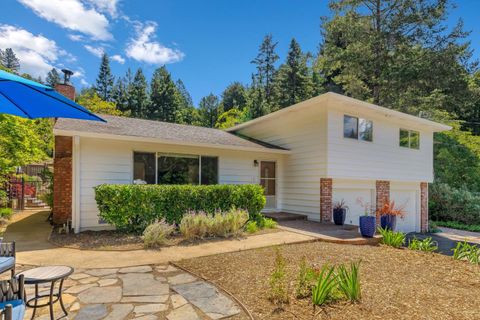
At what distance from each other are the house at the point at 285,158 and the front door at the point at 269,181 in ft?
0.14

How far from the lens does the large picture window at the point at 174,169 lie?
A: 9.16 m

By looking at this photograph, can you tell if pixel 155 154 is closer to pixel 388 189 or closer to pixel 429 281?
pixel 429 281

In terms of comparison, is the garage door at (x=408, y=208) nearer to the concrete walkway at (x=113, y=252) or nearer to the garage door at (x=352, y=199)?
the garage door at (x=352, y=199)

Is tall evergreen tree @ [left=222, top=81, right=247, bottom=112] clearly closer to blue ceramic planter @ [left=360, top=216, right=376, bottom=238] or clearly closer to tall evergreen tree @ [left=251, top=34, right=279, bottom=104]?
tall evergreen tree @ [left=251, top=34, right=279, bottom=104]

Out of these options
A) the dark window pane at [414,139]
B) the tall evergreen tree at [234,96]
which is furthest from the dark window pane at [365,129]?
the tall evergreen tree at [234,96]

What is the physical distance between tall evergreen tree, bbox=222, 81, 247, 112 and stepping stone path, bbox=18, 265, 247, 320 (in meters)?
33.6

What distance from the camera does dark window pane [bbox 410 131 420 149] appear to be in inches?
534

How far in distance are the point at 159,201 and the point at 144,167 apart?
81.3 inches

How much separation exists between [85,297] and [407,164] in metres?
13.5

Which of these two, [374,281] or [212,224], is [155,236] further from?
[374,281]

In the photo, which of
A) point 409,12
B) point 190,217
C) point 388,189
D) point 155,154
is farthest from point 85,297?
point 409,12

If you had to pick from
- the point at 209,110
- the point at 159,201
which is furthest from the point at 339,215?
the point at 209,110

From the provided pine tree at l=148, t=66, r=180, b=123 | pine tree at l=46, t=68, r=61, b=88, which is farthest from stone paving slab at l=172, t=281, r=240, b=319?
pine tree at l=46, t=68, r=61, b=88

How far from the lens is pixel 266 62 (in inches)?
1469
